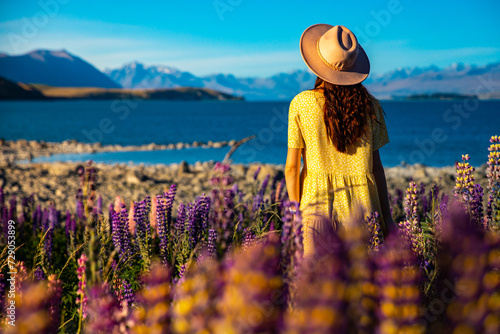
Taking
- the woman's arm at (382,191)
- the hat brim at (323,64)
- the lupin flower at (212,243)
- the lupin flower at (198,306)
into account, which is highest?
the hat brim at (323,64)

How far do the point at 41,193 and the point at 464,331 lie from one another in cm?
1237

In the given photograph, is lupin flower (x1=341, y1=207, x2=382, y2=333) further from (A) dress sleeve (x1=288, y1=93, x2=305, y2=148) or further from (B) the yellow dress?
(A) dress sleeve (x1=288, y1=93, x2=305, y2=148)

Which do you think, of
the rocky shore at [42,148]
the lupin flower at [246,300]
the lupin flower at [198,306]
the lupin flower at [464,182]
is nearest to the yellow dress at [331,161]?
the lupin flower at [464,182]

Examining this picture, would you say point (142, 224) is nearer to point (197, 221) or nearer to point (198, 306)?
point (197, 221)

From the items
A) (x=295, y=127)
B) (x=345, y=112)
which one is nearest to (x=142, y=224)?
(x=295, y=127)

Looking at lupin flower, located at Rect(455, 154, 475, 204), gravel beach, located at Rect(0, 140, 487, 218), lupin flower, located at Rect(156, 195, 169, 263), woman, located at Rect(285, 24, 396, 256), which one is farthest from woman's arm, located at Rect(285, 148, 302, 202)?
gravel beach, located at Rect(0, 140, 487, 218)

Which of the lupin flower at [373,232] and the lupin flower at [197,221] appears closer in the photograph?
the lupin flower at [373,232]

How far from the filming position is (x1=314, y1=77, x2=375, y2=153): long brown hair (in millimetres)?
3289

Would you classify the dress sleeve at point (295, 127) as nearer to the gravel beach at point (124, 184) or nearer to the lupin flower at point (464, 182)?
the lupin flower at point (464, 182)

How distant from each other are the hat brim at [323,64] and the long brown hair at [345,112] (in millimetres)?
58

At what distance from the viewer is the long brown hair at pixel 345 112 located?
3.29 metres

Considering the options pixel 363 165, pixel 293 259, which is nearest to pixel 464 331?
pixel 293 259

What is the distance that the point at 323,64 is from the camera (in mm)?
3449

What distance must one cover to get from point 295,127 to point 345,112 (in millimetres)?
405
